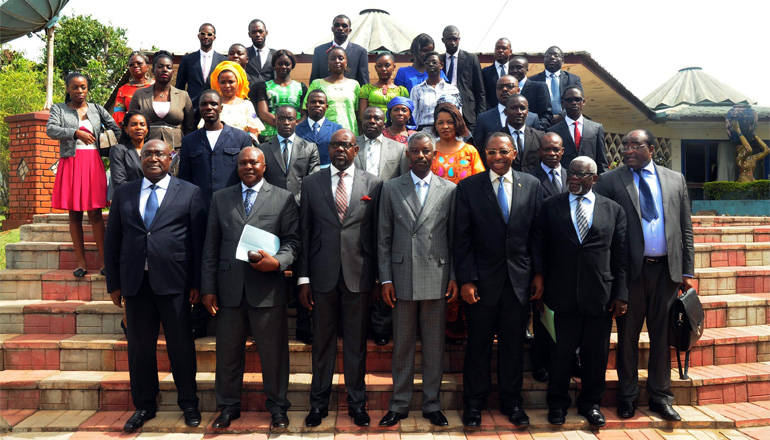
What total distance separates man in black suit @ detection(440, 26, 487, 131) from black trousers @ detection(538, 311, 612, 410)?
3.17 m

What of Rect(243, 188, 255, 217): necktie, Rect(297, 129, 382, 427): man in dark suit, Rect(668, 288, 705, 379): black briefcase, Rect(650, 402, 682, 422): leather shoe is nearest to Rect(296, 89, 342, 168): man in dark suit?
Rect(297, 129, 382, 427): man in dark suit

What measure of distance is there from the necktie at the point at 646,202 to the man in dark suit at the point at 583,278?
0.85 feet

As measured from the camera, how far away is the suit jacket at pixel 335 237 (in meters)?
4.16

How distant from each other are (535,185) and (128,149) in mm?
3733

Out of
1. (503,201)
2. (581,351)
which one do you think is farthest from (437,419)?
(503,201)

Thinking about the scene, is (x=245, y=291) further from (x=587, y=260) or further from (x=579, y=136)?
(x=579, y=136)

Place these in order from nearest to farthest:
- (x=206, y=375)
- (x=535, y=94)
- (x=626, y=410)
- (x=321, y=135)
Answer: (x=626, y=410) → (x=206, y=375) → (x=321, y=135) → (x=535, y=94)

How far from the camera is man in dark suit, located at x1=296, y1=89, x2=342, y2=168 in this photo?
5305mm

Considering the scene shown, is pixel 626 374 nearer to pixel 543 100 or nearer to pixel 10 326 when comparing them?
pixel 543 100

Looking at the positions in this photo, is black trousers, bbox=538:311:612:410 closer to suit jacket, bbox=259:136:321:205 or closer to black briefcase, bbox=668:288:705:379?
black briefcase, bbox=668:288:705:379

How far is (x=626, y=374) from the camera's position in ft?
14.3

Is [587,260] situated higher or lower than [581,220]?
lower

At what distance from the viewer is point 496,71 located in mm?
7000

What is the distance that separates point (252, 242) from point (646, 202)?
313 centimetres
